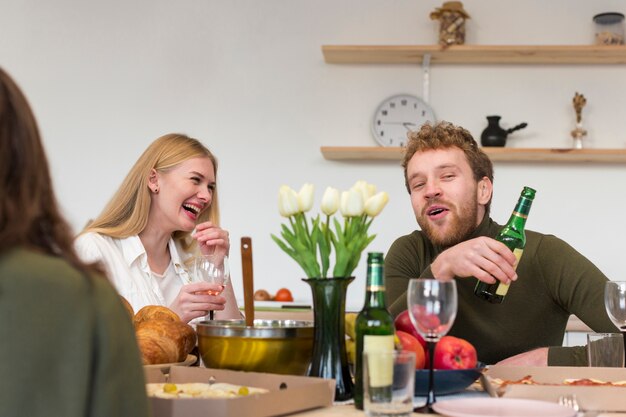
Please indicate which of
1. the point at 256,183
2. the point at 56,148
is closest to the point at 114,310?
the point at 256,183

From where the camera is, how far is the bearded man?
1852 mm

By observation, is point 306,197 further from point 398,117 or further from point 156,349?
point 398,117

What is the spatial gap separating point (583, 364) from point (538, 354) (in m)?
0.10

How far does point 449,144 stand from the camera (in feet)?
7.97

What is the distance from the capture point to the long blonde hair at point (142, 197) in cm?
272

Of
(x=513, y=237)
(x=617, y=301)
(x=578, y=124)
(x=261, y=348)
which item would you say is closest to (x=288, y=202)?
(x=261, y=348)

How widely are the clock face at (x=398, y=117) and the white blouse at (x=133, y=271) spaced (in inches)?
68.1

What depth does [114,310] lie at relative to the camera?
896 mm

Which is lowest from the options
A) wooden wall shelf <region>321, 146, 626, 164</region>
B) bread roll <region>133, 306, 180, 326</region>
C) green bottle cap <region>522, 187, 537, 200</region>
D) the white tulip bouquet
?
bread roll <region>133, 306, 180, 326</region>

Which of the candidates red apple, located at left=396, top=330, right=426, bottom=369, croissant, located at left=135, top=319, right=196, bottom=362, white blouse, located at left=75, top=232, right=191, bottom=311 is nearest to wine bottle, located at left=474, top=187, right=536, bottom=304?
red apple, located at left=396, top=330, right=426, bottom=369

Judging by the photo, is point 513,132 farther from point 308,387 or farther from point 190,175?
point 308,387

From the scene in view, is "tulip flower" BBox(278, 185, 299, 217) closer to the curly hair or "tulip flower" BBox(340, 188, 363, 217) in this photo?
"tulip flower" BBox(340, 188, 363, 217)

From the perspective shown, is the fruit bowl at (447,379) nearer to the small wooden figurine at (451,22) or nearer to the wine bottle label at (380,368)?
the wine bottle label at (380,368)

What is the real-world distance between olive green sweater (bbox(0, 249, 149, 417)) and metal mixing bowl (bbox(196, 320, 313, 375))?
0.55 m
